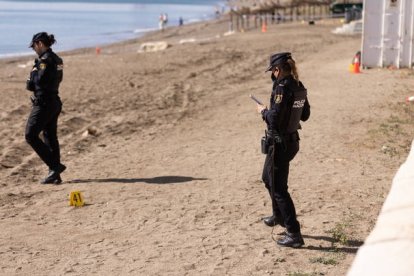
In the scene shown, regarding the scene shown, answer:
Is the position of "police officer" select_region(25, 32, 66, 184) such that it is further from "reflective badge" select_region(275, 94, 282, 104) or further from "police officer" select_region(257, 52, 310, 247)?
"reflective badge" select_region(275, 94, 282, 104)

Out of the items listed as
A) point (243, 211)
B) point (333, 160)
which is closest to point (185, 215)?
point (243, 211)

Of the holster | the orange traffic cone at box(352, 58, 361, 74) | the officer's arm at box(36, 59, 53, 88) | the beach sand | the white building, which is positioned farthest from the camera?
the white building

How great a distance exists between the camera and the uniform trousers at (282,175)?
606cm

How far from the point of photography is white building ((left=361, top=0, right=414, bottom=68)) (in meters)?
18.3

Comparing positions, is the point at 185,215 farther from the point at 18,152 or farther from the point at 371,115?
the point at 371,115

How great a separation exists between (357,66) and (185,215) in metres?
11.8

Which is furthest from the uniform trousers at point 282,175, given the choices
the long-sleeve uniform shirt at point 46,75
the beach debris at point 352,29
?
the beach debris at point 352,29

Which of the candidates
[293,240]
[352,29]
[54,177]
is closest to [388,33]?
[54,177]

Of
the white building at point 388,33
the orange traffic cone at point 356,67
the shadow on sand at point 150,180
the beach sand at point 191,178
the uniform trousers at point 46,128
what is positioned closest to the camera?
the beach sand at point 191,178

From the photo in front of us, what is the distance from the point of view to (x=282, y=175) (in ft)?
20.1

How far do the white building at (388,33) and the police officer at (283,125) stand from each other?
1298 cm

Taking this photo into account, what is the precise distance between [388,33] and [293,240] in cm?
1359

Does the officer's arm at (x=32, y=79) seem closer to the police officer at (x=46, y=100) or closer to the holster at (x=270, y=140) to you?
the police officer at (x=46, y=100)

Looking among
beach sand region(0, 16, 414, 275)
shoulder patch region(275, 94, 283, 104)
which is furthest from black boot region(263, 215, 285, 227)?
shoulder patch region(275, 94, 283, 104)
